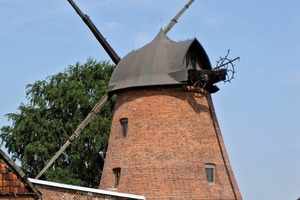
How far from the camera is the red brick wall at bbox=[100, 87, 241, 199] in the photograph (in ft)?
67.4

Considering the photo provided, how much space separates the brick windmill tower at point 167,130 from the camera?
2061 cm

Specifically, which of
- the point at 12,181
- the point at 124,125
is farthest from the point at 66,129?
the point at 12,181

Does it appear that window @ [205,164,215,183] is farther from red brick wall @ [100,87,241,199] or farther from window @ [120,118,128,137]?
window @ [120,118,128,137]

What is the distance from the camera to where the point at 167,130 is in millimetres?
21062

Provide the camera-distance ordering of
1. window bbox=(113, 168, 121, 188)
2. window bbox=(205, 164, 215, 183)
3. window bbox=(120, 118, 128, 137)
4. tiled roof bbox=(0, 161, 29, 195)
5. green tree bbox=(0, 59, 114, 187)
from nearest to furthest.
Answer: tiled roof bbox=(0, 161, 29, 195), window bbox=(205, 164, 215, 183), window bbox=(113, 168, 121, 188), window bbox=(120, 118, 128, 137), green tree bbox=(0, 59, 114, 187)

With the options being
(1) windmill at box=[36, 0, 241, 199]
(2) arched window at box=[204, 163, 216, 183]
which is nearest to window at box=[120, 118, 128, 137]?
(1) windmill at box=[36, 0, 241, 199]

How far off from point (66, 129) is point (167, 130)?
1342 centimetres

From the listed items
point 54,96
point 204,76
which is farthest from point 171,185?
point 54,96

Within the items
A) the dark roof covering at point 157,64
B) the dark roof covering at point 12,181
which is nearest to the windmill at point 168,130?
the dark roof covering at point 157,64

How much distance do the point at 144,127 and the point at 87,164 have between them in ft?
41.8

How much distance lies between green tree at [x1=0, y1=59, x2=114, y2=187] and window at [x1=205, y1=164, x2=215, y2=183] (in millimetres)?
12093

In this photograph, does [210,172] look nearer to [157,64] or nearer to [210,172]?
[210,172]

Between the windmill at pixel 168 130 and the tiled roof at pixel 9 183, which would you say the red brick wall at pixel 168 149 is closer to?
the windmill at pixel 168 130

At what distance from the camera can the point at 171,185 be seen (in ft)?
66.8
